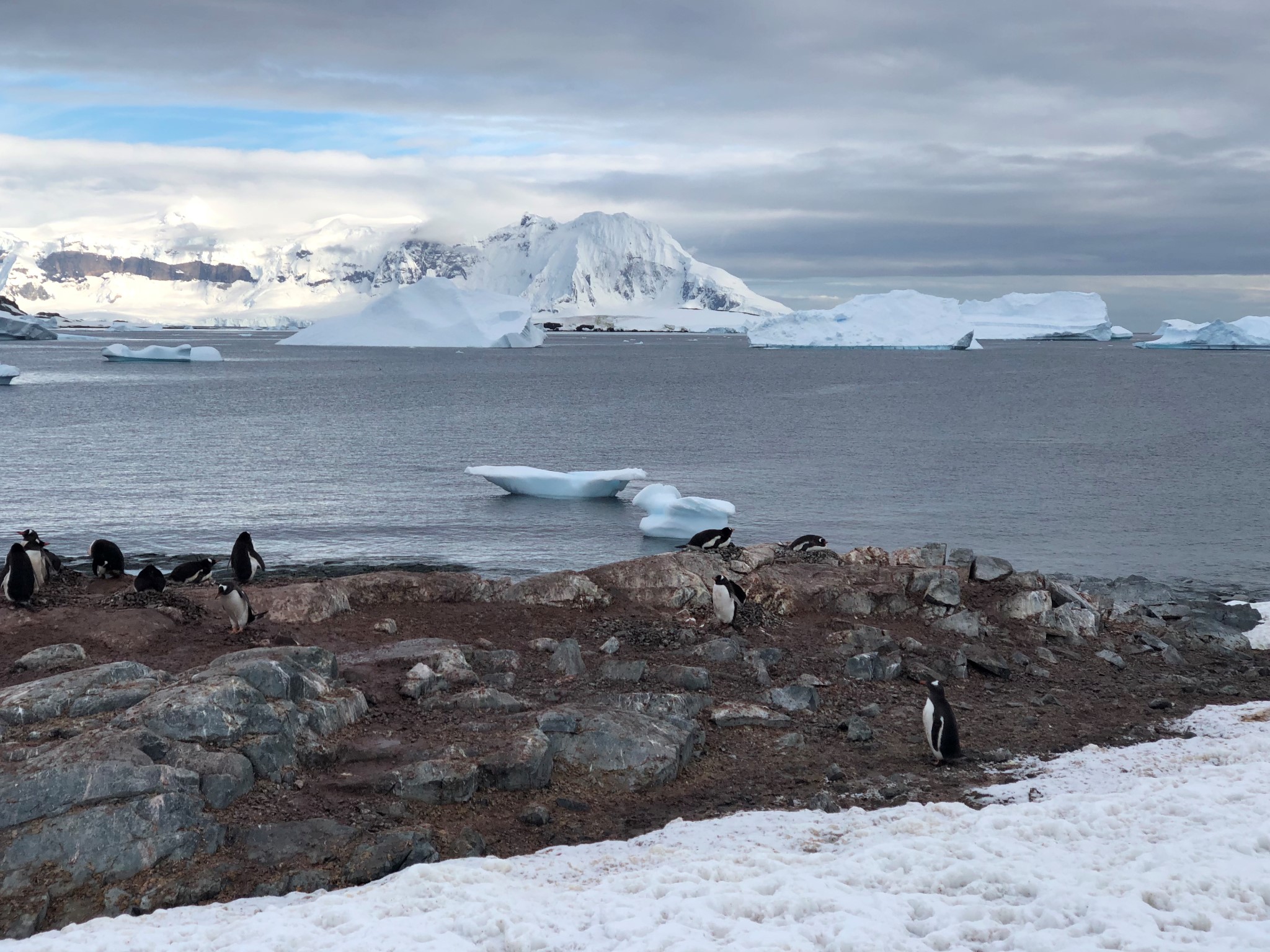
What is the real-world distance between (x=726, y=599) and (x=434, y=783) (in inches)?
237

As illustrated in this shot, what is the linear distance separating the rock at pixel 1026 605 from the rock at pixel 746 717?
541 cm

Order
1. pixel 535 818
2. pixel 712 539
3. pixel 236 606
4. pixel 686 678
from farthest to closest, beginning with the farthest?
pixel 712 539 < pixel 236 606 < pixel 686 678 < pixel 535 818

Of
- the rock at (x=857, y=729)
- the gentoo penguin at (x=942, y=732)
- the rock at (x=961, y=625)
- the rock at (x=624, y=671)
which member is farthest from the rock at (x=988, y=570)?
the rock at (x=624, y=671)

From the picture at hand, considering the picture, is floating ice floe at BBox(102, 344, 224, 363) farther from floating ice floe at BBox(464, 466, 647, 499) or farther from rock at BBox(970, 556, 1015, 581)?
rock at BBox(970, 556, 1015, 581)

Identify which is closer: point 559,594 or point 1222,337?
point 559,594

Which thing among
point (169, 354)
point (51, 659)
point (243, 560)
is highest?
point (169, 354)

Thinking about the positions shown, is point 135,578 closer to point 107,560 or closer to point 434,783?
point 107,560

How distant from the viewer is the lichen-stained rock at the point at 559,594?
1473 cm

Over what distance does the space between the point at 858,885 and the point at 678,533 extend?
73.1 feet

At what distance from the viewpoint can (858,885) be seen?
710 centimetres

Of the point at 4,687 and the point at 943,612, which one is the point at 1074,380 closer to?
the point at 943,612

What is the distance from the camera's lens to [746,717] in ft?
35.8

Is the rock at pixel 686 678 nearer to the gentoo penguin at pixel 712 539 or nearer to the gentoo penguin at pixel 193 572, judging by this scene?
the gentoo penguin at pixel 712 539

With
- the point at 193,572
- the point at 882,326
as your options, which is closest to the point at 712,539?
the point at 193,572
